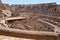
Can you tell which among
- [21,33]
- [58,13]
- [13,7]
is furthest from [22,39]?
[13,7]

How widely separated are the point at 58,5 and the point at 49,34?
4.24 m

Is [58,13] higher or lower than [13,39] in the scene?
lower

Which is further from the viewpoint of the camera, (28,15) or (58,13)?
(28,15)

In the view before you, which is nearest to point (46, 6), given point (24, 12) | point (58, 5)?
point (58, 5)

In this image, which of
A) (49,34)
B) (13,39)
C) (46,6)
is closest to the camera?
(49,34)

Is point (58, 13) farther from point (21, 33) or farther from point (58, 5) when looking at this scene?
point (21, 33)

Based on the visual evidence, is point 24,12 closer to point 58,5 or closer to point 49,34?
point 58,5

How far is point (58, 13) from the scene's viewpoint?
526 cm

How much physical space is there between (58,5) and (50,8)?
1.41 feet

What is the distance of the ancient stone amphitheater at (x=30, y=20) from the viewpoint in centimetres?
165

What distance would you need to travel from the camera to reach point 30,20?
4.72m

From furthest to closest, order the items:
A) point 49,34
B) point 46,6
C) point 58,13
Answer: point 46,6 → point 58,13 → point 49,34

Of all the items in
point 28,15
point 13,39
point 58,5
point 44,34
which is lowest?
point 28,15

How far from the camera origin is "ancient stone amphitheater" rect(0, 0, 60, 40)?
165 centimetres
